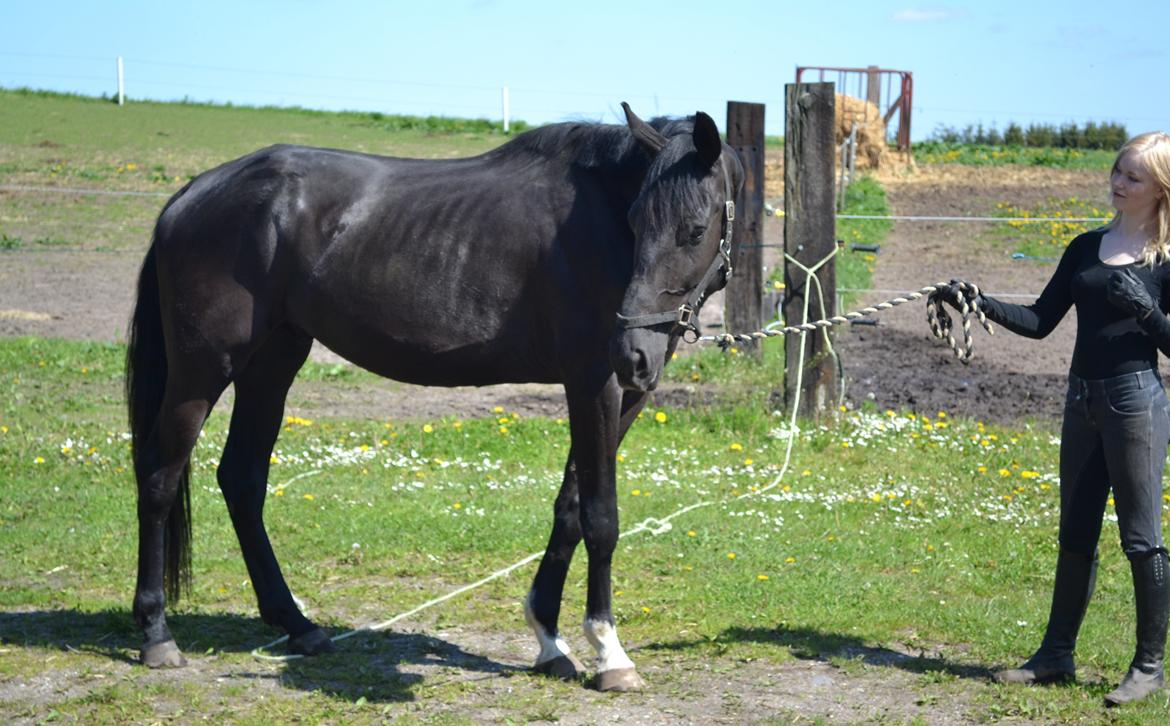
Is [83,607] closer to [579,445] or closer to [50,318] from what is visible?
[579,445]

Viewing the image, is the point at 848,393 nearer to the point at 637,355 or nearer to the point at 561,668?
the point at 561,668

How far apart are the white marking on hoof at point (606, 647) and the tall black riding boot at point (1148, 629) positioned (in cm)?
172

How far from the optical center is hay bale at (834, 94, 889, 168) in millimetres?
26438

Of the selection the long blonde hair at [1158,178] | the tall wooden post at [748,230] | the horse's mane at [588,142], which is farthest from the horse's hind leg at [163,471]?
the tall wooden post at [748,230]

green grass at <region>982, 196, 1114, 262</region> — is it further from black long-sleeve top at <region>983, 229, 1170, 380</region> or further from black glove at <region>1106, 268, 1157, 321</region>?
black glove at <region>1106, 268, 1157, 321</region>

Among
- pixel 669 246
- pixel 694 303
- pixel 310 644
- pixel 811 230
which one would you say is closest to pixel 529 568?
pixel 310 644

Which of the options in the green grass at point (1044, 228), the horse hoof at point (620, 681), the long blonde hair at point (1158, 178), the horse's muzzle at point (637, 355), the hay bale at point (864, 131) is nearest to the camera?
the horse's muzzle at point (637, 355)

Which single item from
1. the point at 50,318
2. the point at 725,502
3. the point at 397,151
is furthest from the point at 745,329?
the point at 397,151

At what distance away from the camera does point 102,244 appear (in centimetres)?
1805

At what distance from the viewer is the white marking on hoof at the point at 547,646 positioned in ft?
15.7

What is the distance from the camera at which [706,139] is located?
4.07 metres

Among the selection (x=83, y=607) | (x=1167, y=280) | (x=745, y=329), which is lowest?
(x=83, y=607)

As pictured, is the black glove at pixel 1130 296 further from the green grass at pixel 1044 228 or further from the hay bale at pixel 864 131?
the hay bale at pixel 864 131

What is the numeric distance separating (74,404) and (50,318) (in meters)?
4.11
